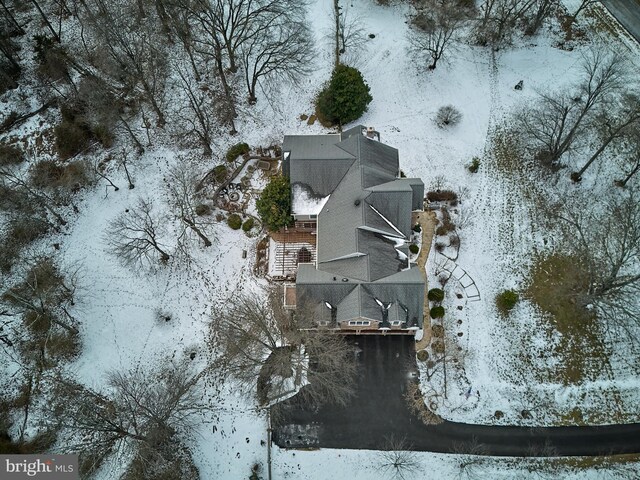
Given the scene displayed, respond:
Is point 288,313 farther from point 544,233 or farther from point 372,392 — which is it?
point 544,233

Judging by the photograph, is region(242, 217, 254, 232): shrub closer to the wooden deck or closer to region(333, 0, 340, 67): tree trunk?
the wooden deck

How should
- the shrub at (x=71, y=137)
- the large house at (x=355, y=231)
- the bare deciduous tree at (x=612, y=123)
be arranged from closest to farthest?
the large house at (x=355, y=231) → the bare deciduous tree at (x=612, y=123) → the shrub at (x=71, y=137)

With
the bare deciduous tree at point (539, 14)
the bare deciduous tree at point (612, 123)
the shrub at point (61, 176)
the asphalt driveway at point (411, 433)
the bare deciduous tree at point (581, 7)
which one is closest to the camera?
the asphalt driveway at point (411, 433)

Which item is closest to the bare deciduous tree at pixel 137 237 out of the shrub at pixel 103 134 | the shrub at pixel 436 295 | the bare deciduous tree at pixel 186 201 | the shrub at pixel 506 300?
the bare deciduous tree at pixel 186 201

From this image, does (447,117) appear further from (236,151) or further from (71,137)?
(71,137)

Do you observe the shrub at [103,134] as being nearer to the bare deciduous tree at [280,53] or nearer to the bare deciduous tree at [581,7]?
the bare deciduous tree at [280,53]

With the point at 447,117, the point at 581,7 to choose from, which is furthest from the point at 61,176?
the point at 581,7
